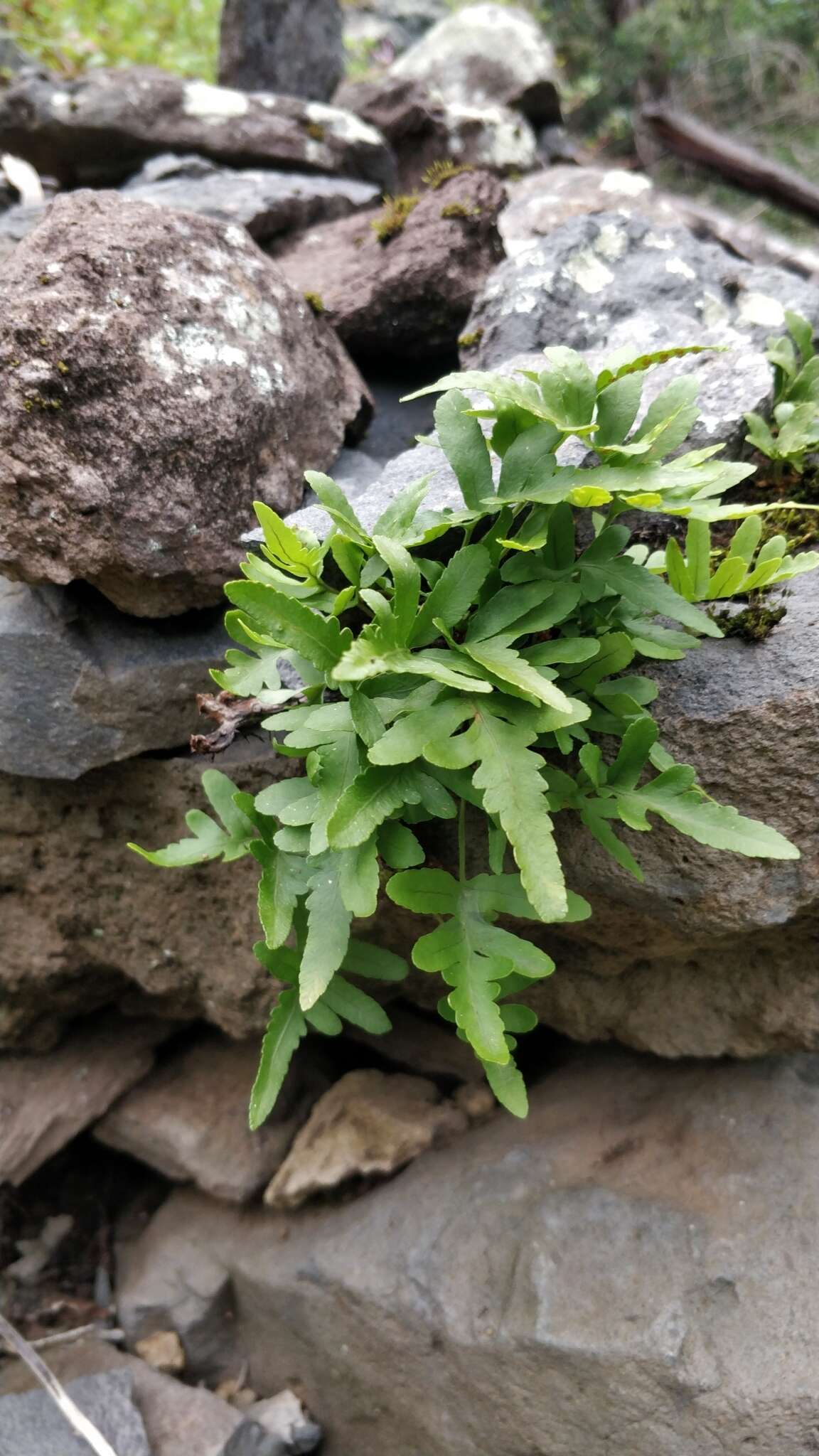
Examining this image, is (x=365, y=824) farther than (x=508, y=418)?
No

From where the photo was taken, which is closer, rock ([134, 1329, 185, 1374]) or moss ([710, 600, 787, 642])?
moss ([710, 600, 787, 642])

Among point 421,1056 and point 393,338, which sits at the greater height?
point 393,338

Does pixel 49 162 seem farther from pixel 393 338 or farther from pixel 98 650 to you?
pixel 98 650

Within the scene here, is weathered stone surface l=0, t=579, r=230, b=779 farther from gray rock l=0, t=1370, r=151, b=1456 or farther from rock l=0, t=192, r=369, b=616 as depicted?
gray rock l=0, t=1370, r=151, b=1456

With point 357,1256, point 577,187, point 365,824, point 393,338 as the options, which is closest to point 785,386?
point 393,338

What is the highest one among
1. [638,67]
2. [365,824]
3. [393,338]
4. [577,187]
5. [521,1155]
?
[638,67]

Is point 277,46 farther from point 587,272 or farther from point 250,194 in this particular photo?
point 587,272

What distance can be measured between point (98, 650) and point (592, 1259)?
215 centimetres

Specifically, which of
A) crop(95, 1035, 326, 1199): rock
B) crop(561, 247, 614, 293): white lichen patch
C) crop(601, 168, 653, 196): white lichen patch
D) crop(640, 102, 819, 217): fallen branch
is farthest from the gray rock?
crop(640, 102, 819, 217): fallen branch

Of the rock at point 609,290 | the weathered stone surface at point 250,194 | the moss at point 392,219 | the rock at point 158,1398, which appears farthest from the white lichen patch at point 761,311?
the rock at point 158,1398

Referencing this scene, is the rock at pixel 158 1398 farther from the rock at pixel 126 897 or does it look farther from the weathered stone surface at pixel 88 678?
the weathered stone surface at pixel 88 678

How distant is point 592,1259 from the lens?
259 centimetres

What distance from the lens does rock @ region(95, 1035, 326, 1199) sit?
11.2ft

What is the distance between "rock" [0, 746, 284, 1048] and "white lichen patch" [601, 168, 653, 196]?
2.91 m
